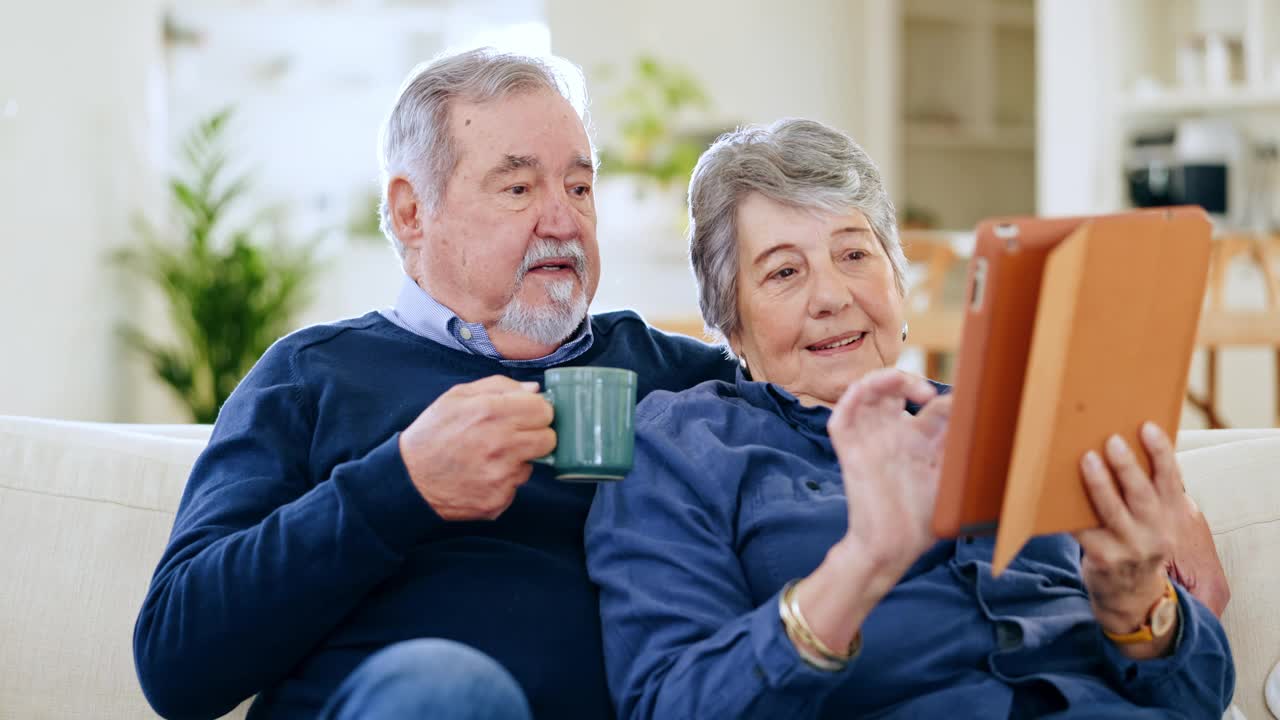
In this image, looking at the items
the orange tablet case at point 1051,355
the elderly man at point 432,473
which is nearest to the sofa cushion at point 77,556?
the elderly man at point 432,473

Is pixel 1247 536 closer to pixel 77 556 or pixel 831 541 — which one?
pixel 831 541

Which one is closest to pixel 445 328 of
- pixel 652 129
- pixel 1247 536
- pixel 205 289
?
pixel 1247 536

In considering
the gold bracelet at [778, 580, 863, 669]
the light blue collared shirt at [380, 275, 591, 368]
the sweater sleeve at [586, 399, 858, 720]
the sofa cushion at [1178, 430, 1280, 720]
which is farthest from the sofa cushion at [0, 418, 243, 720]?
the sofa cushion at [1178, 430, 1280, 720]

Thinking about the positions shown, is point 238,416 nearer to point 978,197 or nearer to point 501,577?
point 501,577

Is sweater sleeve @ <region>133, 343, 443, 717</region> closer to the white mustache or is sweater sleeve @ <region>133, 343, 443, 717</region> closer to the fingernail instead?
the white mustache

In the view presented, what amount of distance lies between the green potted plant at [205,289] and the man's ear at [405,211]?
3.54 m

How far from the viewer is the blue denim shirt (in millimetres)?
1204

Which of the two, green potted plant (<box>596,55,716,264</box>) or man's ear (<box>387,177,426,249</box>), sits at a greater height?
green potted plant (<box>596,55,716,264</box>)

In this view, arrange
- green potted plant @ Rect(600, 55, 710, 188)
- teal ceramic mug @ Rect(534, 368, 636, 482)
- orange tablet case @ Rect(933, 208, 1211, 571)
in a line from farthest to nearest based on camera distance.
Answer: green potted plant @ Rect(600, 55, 710, 188) < teal ceramic mug @ Rect(534, 368, 636, 482) < orange tablet case @ Rect(933, 208, 1211, 571)

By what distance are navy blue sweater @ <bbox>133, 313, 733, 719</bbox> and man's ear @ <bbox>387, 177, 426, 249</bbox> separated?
0.16 metres

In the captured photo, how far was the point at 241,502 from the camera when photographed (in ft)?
4.51

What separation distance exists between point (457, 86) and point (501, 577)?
645 millimetres

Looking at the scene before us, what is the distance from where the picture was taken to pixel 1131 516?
104cm

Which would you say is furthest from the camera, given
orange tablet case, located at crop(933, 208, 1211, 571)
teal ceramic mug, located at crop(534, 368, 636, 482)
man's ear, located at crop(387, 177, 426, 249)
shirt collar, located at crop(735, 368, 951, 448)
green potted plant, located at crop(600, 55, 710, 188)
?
green potted plant, located at crop(600, 55, 710, 188)
